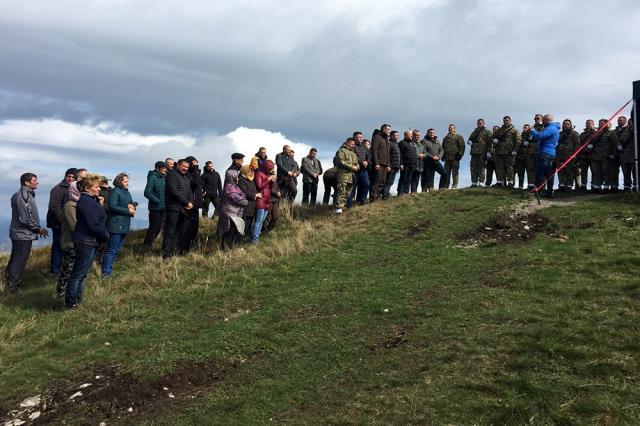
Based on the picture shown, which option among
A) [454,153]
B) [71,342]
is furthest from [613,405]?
[454,153]

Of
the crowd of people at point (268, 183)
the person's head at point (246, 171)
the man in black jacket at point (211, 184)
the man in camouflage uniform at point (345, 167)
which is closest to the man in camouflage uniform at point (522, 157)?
the crowd of people at point (268, 183)

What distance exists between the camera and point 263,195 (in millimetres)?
12672

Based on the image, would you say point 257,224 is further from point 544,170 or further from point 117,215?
point 544,170

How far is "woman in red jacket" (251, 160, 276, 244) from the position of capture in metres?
12.6

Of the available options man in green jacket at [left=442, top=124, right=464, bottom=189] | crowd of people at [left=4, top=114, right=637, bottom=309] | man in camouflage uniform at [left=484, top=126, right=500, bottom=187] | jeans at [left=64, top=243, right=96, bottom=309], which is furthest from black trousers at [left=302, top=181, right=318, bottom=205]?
jeans at [left=64, top=243, right=96, bottom=309]

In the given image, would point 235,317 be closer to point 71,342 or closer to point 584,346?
point 71,342

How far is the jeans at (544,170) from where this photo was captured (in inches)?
554

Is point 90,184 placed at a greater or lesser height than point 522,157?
lesser

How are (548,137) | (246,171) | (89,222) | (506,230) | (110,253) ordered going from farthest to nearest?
(548,137)
(246,171)
(506,230)
(110,253)
(89,222)

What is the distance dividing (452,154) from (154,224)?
10.3 metres

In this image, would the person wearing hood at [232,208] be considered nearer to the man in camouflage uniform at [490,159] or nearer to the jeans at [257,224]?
the jeans at [257,224]

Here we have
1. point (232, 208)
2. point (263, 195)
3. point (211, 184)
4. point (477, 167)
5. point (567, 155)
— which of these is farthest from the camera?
point (477, 167)

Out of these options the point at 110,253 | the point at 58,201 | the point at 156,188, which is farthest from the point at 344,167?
the point at 58,201

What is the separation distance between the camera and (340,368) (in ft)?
20.2
